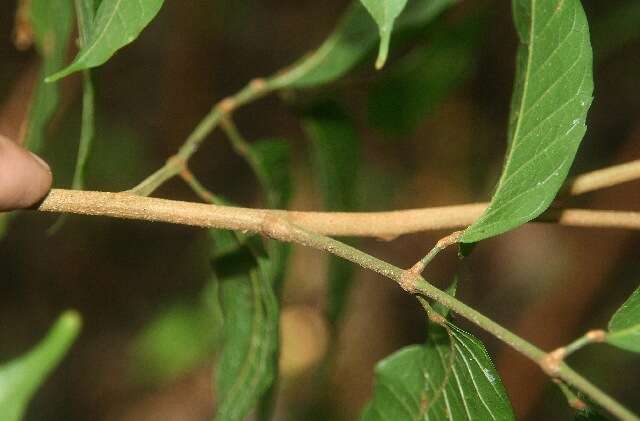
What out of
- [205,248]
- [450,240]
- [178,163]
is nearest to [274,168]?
[178,163]

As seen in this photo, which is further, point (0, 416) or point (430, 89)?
point (430, 89)

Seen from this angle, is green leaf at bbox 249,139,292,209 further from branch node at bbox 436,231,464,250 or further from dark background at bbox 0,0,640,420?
dark background at bbox 0,0,640,420

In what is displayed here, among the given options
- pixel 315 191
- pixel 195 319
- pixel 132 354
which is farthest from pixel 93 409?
pixel 315 191

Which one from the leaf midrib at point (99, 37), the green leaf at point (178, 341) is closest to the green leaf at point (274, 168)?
the leaf midrib at point (99, 37)

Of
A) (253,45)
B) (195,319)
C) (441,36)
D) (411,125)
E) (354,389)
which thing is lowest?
(354,389)

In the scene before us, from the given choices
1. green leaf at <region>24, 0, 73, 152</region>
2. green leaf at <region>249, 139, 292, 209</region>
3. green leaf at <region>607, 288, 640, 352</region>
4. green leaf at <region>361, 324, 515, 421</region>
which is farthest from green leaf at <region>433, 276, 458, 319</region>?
green leaf at <region>24, 0, 73, 152</region>

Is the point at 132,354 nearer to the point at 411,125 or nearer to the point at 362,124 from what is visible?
the point at 362,124
